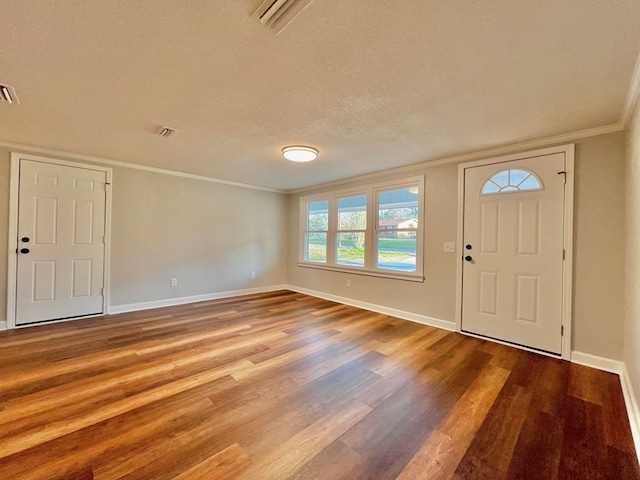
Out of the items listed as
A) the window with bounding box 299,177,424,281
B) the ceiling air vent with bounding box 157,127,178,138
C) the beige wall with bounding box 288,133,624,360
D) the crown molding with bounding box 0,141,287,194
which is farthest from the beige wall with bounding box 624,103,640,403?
the crown molding with bounding box 0,141,287,194

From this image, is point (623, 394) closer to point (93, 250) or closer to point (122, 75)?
point (122, 75)

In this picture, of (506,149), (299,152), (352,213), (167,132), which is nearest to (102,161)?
(167,132)

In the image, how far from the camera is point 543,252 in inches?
112

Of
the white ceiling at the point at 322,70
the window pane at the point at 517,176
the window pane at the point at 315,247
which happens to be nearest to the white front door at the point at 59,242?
the white ceiling at the point at 322,70

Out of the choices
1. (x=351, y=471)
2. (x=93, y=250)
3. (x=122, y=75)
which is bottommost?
(x=351, y=471)

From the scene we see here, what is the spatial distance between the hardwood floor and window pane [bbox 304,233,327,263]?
2.50 metres

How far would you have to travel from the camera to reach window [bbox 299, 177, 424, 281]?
401 cm

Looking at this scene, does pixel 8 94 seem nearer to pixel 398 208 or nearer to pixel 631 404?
pixel 398 208

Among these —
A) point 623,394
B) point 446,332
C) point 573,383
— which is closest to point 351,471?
point 573,383

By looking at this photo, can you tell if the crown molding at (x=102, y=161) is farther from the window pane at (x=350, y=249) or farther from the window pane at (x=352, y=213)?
the window pane at (x=350, y=249)

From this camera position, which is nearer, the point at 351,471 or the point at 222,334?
the point at 351,471

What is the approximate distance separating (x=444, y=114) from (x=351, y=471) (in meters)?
2.62

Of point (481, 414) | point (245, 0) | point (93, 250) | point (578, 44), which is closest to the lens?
point (245, 0)

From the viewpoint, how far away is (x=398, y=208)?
4.19m
